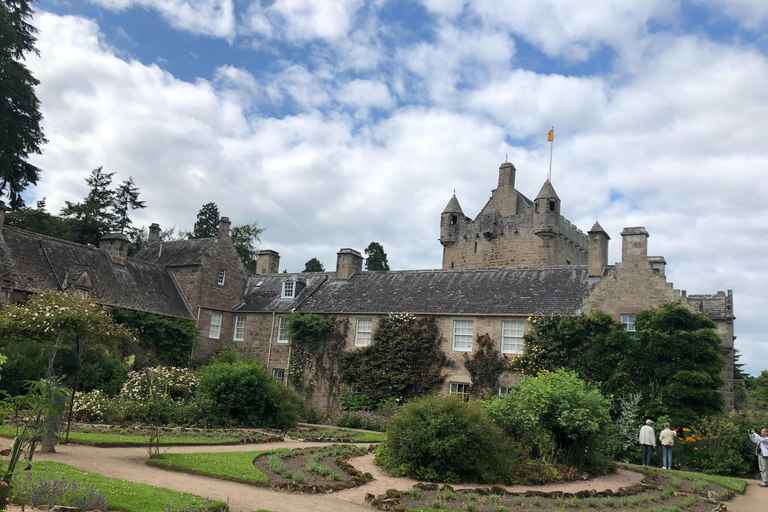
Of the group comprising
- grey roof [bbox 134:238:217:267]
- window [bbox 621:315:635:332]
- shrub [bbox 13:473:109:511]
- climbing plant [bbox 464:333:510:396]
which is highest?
grey roof [bbox 134:238:217:267]

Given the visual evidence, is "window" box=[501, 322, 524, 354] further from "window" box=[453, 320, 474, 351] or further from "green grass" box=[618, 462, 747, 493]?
"green grass" box=[618, 462, 747, 493]

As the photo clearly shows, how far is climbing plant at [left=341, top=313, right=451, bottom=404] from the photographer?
2717 centimetres

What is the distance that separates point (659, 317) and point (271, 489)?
17211 mm

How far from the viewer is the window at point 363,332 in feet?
96.7

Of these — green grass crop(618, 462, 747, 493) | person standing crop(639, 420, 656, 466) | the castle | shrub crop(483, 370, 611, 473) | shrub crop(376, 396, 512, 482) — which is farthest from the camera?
the castle

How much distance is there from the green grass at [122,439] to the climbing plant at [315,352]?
12.5 metres

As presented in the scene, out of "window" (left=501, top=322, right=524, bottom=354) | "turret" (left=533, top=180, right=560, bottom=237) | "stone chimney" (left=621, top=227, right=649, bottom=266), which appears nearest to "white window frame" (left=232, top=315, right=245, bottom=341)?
"window" (left=501, top=322, right=524, bottom=354)

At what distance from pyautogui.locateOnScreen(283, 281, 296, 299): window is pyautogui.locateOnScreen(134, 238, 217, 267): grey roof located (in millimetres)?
4596

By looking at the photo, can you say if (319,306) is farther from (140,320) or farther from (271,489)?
(271,489)

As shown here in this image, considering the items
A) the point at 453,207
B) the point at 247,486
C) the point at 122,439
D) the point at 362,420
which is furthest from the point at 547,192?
the point at 247,486

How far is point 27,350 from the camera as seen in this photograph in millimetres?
20609

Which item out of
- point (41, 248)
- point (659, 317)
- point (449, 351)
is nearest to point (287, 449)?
point (449, 351)

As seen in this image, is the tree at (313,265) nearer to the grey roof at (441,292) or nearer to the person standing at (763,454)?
the grey roof at (441,292)

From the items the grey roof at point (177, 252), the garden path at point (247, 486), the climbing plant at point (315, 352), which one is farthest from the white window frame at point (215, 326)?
the garden path at point (247, 486)
